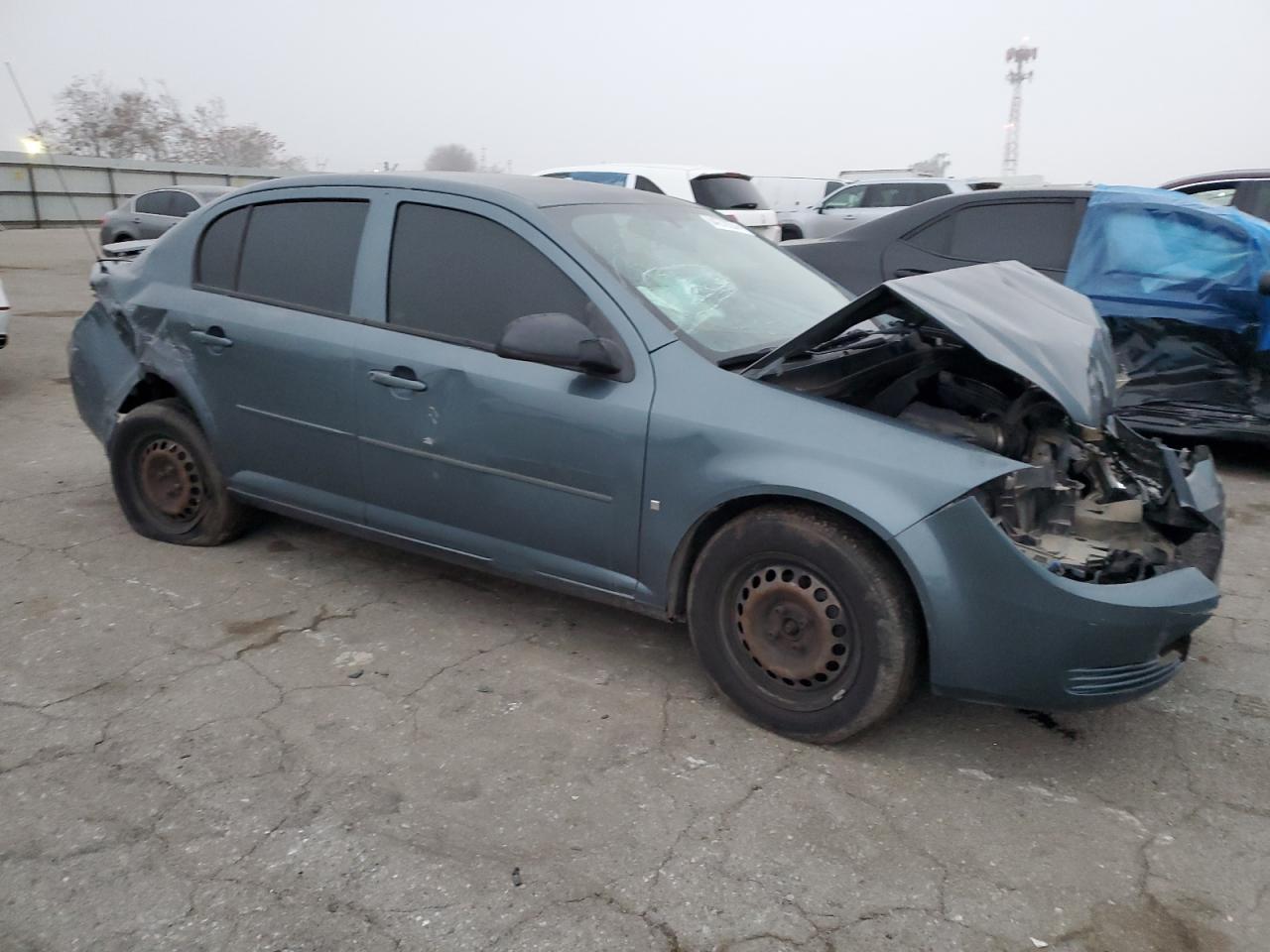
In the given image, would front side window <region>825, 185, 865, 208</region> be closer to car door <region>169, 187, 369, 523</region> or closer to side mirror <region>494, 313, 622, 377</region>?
car door <region>169, 187, 369, 523</region>

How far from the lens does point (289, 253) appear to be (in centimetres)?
395

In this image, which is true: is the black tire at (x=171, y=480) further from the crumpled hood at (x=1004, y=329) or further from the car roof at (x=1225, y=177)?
the car roof at (x=1225, y=177)

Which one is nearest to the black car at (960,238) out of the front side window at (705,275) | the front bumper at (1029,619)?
the front side window at (705,275)

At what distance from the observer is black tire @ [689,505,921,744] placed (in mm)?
2797

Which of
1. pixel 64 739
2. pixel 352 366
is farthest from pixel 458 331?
pixel 64 739

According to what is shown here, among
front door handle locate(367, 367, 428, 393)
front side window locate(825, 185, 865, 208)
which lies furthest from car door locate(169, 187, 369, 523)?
front side window locate(825, 185, 865, 208)

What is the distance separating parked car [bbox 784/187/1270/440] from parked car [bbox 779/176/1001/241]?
9383 mm

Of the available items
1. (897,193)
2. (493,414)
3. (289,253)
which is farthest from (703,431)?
(897,193)

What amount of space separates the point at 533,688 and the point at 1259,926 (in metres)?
2.11

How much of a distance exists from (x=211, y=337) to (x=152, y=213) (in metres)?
12.7

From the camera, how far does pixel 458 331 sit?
11.4ft

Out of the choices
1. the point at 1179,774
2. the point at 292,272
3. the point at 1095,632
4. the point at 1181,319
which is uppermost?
the point at 292,272

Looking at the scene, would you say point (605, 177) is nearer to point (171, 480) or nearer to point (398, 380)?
point (171, 480)

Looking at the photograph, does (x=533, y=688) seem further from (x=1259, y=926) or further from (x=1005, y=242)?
(x=1005, y=242)
